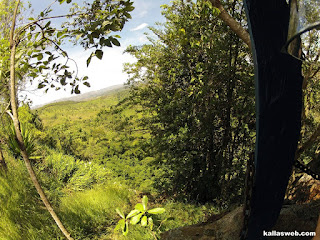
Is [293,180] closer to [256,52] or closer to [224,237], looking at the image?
[224,237]

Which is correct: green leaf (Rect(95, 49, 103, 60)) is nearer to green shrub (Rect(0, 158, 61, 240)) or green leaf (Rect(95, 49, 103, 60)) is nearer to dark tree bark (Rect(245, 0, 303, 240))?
dark tree bark (Rect(245, 0, 303, 240))

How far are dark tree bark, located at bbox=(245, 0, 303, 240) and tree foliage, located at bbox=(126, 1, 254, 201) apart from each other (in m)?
2.70

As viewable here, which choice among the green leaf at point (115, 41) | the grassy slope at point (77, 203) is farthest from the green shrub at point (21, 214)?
the green leaf at point (115, 41)

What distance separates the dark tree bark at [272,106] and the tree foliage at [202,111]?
2.70 meters

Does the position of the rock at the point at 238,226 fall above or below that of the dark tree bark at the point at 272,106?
below

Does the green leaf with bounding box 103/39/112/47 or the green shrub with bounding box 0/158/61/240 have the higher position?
the green leaf with bounding box 103/39/112/47

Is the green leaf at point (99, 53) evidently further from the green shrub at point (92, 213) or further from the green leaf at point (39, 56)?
the green shrub at point (92, 213)

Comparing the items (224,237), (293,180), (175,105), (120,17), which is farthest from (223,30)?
(224,237)

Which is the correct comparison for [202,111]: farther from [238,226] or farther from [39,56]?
[39,56]

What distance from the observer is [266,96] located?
80cm

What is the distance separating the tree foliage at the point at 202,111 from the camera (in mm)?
3725

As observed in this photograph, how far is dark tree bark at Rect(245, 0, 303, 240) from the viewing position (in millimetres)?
750

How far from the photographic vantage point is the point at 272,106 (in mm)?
822

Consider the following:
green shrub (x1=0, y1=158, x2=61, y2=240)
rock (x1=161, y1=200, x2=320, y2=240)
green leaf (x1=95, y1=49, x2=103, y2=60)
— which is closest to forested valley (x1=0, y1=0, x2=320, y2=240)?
green shrub (x1=0, y1=158, x2=61, y2=240)
